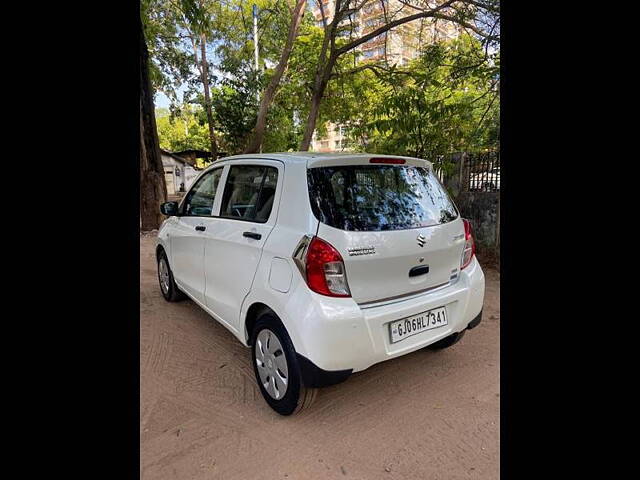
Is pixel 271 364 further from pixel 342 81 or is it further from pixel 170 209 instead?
pixel 342 81

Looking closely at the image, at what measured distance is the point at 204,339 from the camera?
3.45 meters

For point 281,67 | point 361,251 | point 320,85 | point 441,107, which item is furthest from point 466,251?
point 281,67

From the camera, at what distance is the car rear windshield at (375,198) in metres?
2.21

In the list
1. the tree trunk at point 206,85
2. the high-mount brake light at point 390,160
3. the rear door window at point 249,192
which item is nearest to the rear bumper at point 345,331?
the rear door window at point 249,192

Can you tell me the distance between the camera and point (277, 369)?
237 cm

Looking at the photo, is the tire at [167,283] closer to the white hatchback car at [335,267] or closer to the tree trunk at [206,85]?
the white hatchback car at [335,267]

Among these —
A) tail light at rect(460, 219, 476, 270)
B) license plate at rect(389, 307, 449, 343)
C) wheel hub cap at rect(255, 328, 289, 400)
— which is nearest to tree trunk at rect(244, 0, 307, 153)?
tail light at rect(460, 219, 476, 270)

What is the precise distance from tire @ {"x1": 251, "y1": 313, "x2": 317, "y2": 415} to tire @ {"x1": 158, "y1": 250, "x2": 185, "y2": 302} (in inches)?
79.3

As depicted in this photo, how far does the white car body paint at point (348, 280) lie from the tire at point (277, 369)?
0.11m

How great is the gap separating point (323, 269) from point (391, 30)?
7.30m
